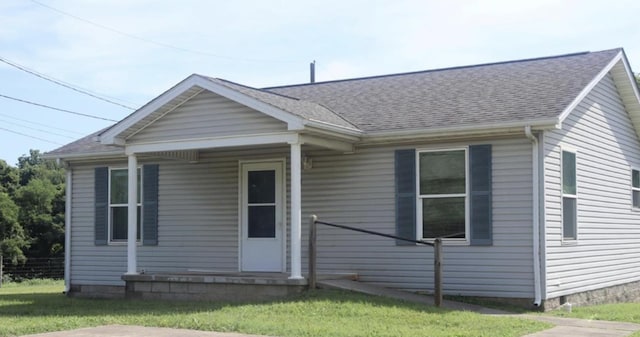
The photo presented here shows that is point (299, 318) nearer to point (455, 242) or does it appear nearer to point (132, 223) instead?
point (455, 242)

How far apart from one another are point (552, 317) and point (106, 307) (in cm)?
694

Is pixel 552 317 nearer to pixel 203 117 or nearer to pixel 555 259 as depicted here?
pixel 555 259

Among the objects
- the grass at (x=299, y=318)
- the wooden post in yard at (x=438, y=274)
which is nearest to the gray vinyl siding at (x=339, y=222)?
the wooden post in yard at (x=438, y=274)

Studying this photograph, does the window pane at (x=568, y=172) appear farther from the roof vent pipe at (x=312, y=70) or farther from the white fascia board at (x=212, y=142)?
the roof vent pipe at (x=312, y=70)

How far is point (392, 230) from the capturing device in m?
13.7

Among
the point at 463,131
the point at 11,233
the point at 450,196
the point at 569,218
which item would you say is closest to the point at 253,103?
the point at 463,131

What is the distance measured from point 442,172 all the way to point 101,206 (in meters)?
7.57

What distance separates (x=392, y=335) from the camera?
9.11 metres

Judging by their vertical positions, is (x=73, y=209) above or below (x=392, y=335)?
above

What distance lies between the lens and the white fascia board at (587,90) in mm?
12266

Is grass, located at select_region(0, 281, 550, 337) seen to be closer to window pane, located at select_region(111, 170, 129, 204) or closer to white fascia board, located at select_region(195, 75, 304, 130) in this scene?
white fascia board, located at select_region(195, 75, 304, 130)

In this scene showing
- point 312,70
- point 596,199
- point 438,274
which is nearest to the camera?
point 438,274

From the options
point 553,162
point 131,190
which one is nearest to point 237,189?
point 131,190

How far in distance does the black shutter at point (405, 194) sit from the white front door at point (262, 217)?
239 centimetres
